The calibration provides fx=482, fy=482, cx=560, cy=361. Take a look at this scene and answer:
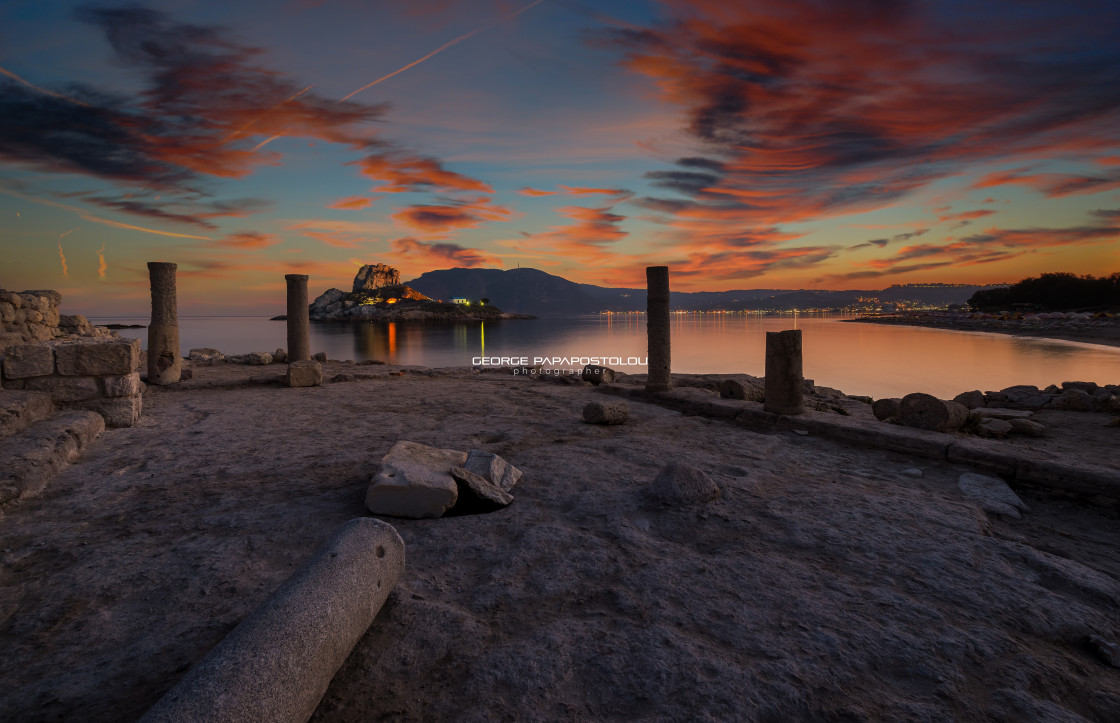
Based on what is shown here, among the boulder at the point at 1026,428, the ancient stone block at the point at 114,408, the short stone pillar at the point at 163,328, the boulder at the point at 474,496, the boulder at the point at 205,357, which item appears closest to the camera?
the boulder at the point at 474,496

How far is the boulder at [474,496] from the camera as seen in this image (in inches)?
157

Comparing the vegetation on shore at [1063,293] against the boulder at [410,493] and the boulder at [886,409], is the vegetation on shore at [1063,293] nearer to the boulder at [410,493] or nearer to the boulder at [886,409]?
the boulder at [886,409]

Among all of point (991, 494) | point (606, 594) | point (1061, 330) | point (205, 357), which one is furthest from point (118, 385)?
point (1061, 330)

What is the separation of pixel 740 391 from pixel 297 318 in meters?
12.0

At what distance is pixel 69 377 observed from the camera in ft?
21.3

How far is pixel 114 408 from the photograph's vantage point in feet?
21.9

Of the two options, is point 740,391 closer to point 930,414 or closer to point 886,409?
point 886,409

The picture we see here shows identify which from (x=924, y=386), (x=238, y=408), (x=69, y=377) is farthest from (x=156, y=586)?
(x=924, y=386)

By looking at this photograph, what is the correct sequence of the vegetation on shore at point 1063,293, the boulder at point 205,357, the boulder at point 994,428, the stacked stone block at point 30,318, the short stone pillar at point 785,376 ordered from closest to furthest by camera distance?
1. the boulder at point 994,428
2. the short stone pillar at point 785,376
3. the stacked stone block at point 30,318
4. the boulder at point 205,357
5. the vegetation on shore at point 1063,293

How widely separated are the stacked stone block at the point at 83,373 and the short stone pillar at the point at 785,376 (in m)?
9.02

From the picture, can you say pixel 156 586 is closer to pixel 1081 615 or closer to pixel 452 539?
pixel 452 539

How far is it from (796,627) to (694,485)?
5.44ft

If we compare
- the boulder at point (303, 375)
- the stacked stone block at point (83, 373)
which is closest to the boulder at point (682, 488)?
the stacked stone block at point (83, 373)

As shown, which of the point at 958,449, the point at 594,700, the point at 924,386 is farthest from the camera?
the point at 924,386
